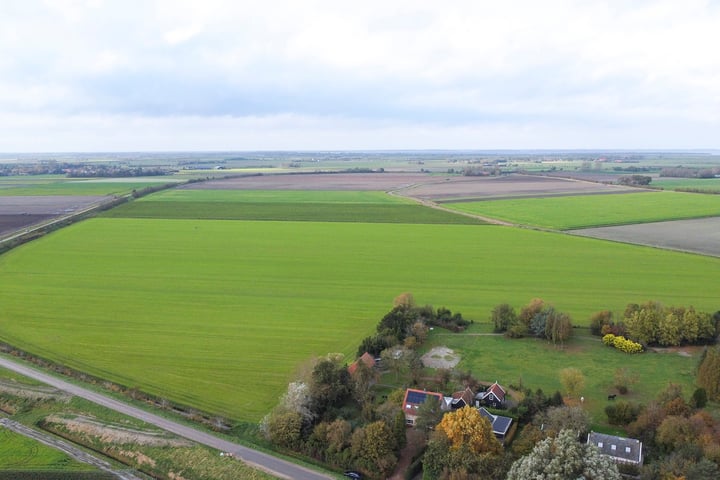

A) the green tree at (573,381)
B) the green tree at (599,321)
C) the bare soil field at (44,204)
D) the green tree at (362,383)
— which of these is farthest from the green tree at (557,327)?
the bare soil field at (44,204)

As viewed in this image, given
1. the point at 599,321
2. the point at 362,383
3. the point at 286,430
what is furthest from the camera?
the point at 599,321

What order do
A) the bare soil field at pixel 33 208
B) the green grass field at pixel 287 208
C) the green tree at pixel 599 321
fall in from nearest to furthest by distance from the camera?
the green tree at pixel 599 321, the bare soil field at pixel 33 208, the green grass field at pixel 287 208

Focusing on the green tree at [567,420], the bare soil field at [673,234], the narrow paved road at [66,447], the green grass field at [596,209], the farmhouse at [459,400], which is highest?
the green grass field at [596,209]

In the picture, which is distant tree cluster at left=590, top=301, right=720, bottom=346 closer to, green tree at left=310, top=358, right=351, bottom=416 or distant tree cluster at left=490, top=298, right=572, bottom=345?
distant tree cluster at left=490, top=298, right=572, bottom=345

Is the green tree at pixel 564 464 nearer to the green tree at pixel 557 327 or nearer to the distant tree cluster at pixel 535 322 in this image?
the green tree at pixel 557 327

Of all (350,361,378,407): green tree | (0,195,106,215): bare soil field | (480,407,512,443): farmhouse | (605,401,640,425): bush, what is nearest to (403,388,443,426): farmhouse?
(350,361,378,407): green tree

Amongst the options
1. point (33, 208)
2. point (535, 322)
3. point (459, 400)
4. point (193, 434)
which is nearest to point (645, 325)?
point (535, 322)

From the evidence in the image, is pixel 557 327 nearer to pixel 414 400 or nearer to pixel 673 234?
pixel 414 400
